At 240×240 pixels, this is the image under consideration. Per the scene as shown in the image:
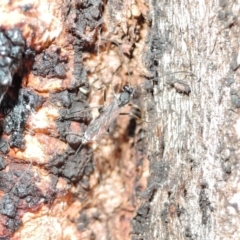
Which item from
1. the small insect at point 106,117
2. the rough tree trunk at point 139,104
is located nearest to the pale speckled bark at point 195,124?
the rough tree trunk at point 139,104

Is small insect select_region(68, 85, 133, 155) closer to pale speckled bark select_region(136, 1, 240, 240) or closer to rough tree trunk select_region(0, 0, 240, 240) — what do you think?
rough tree trunk select_region(0, 0, 240, 240)

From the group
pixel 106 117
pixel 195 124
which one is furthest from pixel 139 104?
pixel 195 124

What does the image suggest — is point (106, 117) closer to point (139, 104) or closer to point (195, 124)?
point (139, 104)

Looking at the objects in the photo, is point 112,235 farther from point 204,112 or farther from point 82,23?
point 82,23

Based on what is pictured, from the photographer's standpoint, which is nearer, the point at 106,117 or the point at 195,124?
the point at 195,124

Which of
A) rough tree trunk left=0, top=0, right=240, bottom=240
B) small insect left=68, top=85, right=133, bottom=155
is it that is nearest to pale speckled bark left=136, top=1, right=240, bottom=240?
rough tree trunk left=0, top=0, right=240, bottom=240

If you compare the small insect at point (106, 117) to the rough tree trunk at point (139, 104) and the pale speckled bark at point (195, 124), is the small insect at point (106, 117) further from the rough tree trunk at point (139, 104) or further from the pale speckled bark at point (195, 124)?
the pale speckled bark at point (195, 124)

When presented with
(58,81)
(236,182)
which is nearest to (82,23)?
(58,81)
